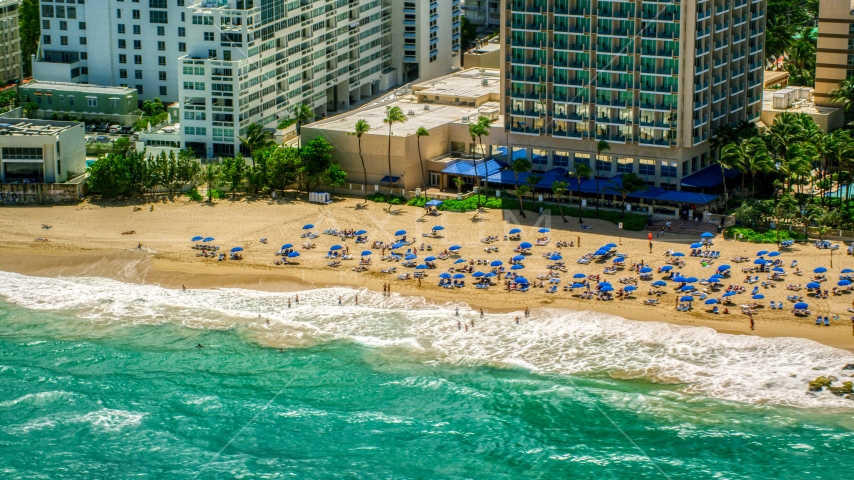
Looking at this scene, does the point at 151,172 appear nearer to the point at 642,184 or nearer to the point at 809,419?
the point at 642,184

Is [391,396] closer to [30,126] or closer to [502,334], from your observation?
[502,334]

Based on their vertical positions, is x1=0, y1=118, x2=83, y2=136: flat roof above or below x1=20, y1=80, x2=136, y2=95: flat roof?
below

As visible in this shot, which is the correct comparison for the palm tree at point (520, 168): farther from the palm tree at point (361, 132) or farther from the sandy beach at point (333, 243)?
the palm tree at point (361, 132)

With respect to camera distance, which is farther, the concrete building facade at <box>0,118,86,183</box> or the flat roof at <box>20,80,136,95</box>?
the flat roof at <box>20,80,136,95</box>

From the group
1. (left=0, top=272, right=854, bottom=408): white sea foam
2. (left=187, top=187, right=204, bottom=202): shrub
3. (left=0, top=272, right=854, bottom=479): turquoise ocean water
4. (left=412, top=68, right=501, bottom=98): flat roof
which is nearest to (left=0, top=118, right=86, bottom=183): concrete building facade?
(left=187, top=187, right=204, bottom=202): shrub

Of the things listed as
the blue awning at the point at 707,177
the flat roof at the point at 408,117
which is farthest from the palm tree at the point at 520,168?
the blue awning at the point at 707,177

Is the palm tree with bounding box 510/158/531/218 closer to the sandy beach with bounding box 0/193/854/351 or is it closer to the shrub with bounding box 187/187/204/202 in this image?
the sandy beach with bounding box 0/193/854/351
